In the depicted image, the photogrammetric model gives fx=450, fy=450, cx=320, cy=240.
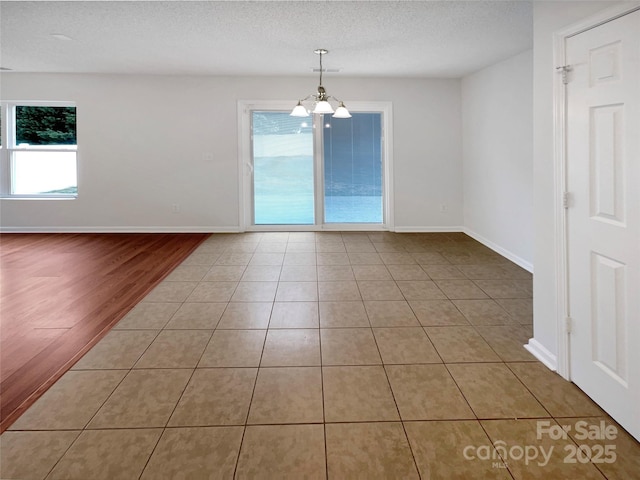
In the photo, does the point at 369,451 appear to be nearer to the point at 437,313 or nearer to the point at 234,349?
the point at 234,349

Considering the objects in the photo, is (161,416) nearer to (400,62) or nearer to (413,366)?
(413,366)

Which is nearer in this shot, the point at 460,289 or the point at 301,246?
the point at 460,289

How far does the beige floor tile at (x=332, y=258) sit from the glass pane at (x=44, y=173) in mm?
4200

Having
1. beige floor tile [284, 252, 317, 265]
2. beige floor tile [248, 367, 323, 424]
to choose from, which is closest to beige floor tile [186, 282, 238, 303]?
beige floor tile [284, 252, 317, 265]

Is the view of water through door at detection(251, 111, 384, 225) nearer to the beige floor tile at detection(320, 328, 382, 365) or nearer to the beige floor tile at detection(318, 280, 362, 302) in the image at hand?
the beige floor tile at detection(318, 280, 362, 302)

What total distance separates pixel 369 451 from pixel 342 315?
160cm

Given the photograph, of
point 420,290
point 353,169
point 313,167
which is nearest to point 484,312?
point 420,290

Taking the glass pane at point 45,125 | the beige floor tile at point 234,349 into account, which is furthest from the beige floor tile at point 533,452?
the glass pane at point 45,125

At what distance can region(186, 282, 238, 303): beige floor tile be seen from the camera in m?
3.75

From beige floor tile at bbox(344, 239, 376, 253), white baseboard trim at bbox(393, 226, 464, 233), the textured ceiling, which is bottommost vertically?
beige floor tile at bbox(344, 239, 376, 253)

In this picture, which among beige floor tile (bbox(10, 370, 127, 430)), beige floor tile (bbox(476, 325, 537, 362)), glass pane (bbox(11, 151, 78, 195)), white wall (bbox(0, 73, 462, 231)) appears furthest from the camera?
glass pane (bbox(11, 151, 78, 195))

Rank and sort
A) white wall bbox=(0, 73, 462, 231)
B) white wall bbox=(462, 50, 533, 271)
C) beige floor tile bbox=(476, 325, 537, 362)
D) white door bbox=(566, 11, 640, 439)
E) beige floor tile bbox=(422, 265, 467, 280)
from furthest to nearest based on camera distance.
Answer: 1. white wall bbox=(0, 73, 462, 231)
2. white wall bbox=(462, 50, 533, 271)
3. beige floor tile bbox=(422, 265, 467, 280)
4. beige floor tile bbox=(476, 325, 537, 362)
5. white door bbox=(566, 11, 640, 439)

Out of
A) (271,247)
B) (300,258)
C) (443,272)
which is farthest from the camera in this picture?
(271,247)

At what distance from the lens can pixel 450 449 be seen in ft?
5.86
